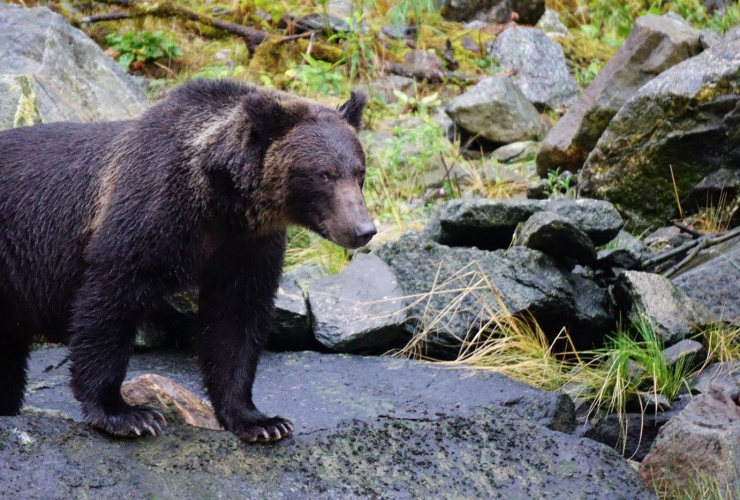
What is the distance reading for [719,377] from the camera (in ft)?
21.0

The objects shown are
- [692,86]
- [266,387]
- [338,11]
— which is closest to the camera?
[266,387]

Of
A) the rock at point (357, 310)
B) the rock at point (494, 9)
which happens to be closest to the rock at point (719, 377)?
the rock at point (357, 310)

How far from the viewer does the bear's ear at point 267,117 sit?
4.87 m

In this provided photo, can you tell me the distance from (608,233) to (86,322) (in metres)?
4.31

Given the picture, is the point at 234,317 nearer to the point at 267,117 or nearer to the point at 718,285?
the point at 267,117

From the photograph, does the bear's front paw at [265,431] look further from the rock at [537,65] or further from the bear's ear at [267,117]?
the rock at [537,65]

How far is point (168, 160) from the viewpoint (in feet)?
16.0

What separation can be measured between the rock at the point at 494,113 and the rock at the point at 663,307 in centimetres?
451

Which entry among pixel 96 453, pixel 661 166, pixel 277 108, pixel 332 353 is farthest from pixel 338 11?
pixel 96 453

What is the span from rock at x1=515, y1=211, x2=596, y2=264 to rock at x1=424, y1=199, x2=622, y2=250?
156 millimetres

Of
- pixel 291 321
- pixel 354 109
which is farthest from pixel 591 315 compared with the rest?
pixel 354 109

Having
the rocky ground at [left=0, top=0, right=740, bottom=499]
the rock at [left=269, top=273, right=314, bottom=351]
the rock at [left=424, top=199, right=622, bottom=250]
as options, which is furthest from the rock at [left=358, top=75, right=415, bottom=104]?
the rock at [left=269, top=273, right=314, bottom=351]

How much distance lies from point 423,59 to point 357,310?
702 centimetres

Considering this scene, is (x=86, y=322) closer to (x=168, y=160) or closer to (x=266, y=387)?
(x=168, y=160)
